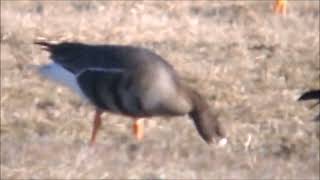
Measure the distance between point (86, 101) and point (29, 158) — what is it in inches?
37.0

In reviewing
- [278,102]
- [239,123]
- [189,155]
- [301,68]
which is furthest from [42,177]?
[301,68]

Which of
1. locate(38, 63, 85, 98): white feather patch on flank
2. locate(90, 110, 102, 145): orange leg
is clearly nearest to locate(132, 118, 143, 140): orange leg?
locate(90, 110, 102, 145): orange leg

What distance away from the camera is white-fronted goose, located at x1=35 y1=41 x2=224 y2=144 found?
23.8ft

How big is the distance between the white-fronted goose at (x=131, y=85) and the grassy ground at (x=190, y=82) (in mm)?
187

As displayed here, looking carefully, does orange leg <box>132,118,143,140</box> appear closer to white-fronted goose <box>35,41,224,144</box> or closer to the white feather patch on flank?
white-fronted goose <box>35,41,224,144</box>

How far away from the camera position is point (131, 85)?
287 inches

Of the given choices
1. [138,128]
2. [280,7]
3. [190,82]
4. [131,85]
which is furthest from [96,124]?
[280,7]

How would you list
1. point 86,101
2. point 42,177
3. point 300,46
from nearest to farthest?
point 42,177
point 86,101
point 300,46

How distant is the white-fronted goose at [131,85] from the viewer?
726 cm

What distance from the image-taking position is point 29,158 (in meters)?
6.88

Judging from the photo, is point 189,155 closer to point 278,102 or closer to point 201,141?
point 201,141

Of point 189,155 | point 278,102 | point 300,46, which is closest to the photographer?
point 189,155

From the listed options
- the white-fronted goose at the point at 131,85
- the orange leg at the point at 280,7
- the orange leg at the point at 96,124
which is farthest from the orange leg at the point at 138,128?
the orange leg at the point at 280,7

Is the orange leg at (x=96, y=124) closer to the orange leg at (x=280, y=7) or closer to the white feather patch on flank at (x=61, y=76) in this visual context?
the white feather patch on flank at (x=61, y=76)
